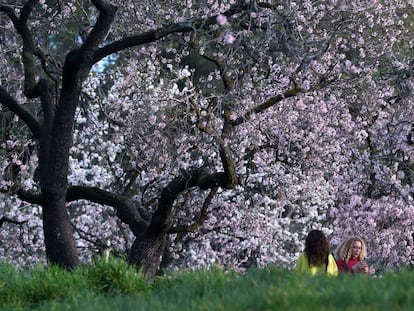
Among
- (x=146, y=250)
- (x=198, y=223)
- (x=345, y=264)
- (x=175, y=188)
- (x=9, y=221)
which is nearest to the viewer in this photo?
(x=345, y=264)

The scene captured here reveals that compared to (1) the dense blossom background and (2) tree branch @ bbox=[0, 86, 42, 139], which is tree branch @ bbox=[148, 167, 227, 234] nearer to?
(1) the dense blossom background

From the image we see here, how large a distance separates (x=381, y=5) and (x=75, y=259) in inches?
245

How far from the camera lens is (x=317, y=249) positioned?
8711mm

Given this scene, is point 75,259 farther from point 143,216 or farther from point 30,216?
point 30,216

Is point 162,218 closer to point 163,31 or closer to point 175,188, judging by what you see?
point 175,188

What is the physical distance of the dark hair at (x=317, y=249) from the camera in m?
8.71

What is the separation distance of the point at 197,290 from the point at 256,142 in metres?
6.67

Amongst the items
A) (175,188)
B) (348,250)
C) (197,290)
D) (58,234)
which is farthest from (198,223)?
(197,290)

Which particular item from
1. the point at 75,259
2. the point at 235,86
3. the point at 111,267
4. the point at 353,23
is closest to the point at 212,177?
the point at 235,86

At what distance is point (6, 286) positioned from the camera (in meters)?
8.30

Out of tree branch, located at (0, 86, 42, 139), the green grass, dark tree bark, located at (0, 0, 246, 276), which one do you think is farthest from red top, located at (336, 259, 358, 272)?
tree branch, located at (0, 86, 42, 139)

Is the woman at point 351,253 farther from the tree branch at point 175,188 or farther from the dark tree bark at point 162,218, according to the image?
the tree branch at point 175,188

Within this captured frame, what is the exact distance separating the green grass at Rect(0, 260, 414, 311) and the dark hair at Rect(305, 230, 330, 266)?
87cm

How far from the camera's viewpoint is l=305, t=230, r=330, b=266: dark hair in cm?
871
